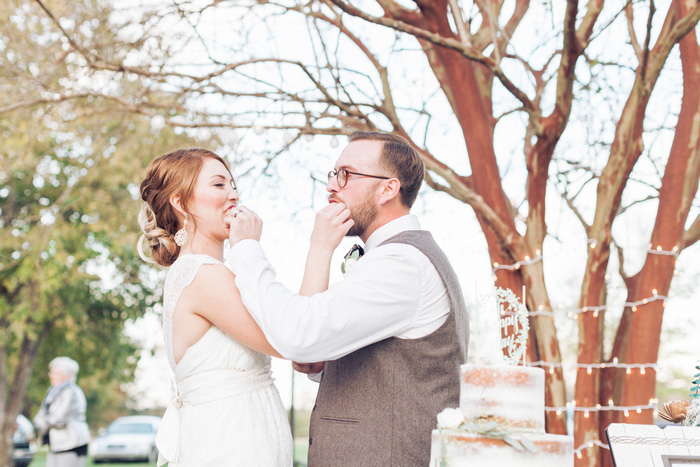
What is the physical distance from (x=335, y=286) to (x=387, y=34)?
5388 millimetres

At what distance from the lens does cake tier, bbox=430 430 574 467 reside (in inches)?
74.5

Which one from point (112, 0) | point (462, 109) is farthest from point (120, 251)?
point (462, 109)

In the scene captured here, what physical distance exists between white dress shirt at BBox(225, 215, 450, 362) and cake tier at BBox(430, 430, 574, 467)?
0.51 m

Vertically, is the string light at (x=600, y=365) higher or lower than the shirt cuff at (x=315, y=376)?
lower

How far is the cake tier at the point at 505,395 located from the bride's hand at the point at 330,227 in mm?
726

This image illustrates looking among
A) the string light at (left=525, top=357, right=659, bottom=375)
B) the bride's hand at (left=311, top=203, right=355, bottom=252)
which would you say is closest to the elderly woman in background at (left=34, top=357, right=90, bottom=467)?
the string light at (left=525, top=357, right=659, bottom=375)

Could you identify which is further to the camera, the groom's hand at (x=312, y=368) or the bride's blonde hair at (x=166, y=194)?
the bride's blonde hair at (x=166, y=194)

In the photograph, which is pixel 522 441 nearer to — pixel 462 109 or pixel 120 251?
pixel 462 109

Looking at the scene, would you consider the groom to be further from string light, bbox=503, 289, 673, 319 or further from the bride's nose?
string light, bbox=503, 289, 673, 319

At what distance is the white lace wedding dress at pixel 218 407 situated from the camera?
270 centimetres

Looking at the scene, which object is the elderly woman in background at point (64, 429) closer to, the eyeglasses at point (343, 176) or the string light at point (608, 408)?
the string light at point (608, 408)

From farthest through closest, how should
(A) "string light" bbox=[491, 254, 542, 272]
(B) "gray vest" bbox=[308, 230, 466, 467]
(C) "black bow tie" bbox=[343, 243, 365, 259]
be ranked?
(A) "string light" bbox=[491, 254, 542, 272] < (C) "black bow tie" bbox=[343, 243, 365, 259] < (B) "gray vest" bbox=[308, 230, 466, 467]

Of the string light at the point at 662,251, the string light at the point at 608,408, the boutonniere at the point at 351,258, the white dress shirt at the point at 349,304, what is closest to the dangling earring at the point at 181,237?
the white dress shirt at the point at 349,304

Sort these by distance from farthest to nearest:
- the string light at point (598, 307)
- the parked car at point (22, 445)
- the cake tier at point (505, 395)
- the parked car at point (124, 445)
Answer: the parked car at point (124, 445) → the parked car at point (22, 445) → the string light at point (598, 307) → the cake tier at point (505, 395)
